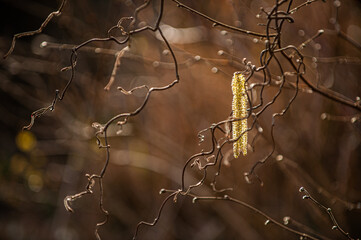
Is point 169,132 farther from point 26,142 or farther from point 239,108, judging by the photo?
point 239,108

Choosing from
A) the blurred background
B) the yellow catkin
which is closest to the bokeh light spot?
the blurred background

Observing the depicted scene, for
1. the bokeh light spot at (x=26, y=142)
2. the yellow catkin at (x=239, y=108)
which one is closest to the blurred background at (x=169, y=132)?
the bokeh light spot at (x=26, y=142)

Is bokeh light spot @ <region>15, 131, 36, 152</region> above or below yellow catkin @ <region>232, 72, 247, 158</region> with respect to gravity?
above

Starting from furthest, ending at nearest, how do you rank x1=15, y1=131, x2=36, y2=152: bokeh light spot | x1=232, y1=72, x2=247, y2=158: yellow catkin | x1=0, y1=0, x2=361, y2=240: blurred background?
x1=15, y1=131, x2=36, y2=152: bokeh light spot < x1=0, y1=0, x2=361, y2=240: blurred background < x1=232, y1=72, x2=247, y2=158: yellow catkin

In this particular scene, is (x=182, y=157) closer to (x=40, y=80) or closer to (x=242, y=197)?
(x=242, y=197)

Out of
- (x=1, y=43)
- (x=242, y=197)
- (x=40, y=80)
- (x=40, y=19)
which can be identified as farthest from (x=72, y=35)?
(x=242, y=197)

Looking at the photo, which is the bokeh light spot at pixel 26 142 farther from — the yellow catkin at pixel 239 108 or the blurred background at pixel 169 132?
the yellow catkin at pixel 239 108

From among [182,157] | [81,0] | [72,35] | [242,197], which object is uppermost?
[81,0]

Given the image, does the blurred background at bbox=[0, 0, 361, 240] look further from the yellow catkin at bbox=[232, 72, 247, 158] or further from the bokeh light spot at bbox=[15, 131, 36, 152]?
the yellow catkin at bbox=[232, 72, 247, 158]
